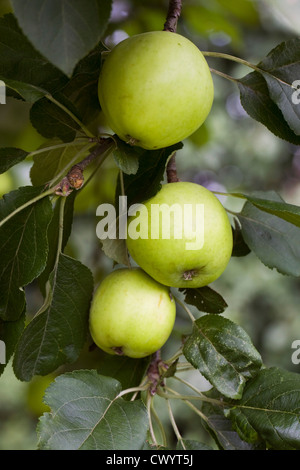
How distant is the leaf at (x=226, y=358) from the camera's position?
0.62 m

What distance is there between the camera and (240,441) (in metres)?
0.69

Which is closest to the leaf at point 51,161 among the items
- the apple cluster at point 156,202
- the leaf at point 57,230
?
the leaf at point 57,230

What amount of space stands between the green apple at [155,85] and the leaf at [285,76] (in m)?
0.11

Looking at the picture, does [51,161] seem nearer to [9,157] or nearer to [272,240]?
[9,157]

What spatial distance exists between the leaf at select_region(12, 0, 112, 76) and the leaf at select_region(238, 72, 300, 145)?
0.28 m

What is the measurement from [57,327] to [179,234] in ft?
0.71

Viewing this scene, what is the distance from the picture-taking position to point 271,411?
0.62 metres

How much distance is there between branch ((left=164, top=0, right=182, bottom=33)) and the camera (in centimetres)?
63

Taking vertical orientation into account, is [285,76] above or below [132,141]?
above

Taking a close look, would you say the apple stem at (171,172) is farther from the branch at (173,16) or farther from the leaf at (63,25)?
the leaf at (63,25)

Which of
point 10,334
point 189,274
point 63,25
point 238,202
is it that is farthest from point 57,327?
point 238,202

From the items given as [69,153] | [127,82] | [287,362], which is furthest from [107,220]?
[287,362]

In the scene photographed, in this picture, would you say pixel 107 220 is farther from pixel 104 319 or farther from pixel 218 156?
pixel 218 156
